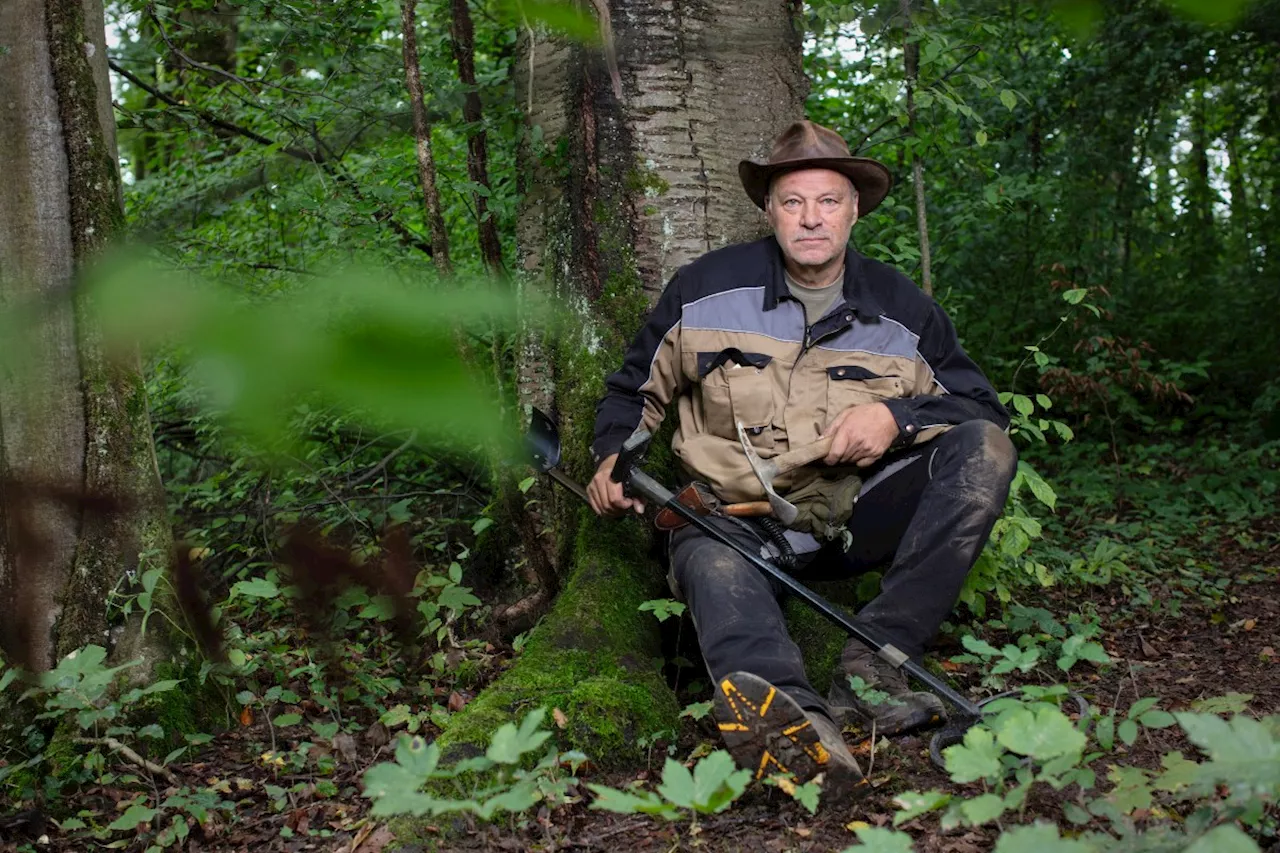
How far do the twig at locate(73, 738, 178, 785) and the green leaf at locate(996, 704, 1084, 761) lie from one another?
2.19 meters

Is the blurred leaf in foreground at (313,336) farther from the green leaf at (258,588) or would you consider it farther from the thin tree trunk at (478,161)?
the thin tree trunk at (478,161)

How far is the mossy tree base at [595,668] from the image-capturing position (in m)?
2.83

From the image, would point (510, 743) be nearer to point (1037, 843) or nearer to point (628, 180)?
point (1037, 843)

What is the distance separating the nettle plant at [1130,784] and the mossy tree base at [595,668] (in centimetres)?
96

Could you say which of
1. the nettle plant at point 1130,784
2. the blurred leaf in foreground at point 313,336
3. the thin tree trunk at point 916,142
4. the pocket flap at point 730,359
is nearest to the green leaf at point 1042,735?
the nettle plant at point 1130,784

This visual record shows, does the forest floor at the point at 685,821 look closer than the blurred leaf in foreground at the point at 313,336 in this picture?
No

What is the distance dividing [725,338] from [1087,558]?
2.68m

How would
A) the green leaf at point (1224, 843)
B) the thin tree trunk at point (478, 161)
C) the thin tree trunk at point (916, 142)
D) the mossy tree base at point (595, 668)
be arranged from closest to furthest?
1. the green leaf at point (1224, 843)
2. the mossy tree base at point (595, 668)
3. the thin tree trunk at point (478, 161)
4. the thin tree trunk at point (916, 142)

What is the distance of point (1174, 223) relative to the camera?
9391mm

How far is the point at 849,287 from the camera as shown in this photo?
137 inches

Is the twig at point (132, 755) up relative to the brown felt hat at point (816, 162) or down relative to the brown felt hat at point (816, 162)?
down

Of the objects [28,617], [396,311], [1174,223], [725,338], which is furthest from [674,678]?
[1174,223]

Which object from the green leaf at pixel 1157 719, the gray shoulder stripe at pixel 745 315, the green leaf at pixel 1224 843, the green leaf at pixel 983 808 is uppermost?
the gray shoulder stripe at pixel 745 315

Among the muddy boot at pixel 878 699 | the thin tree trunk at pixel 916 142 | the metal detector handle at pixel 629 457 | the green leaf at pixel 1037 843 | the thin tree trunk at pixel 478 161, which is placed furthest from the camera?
the thin tree trunk at pixel 916 142
